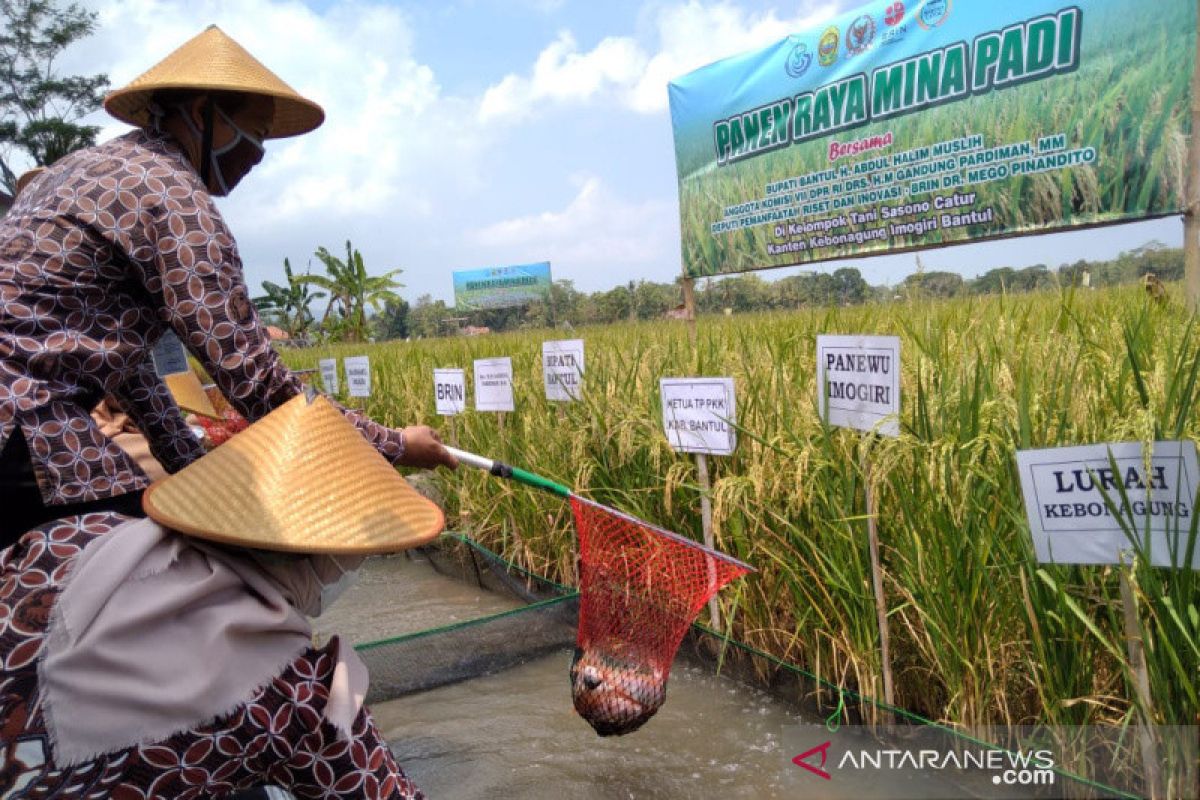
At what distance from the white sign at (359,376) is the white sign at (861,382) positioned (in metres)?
4.17

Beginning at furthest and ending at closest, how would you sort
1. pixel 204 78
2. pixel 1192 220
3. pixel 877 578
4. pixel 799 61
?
pixel 799 61, pixel 1192 220, pixel 877 578, pixel 204 78

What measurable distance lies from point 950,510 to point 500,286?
3855 cm

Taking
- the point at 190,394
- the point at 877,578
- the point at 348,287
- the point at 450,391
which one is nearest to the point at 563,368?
the point at 450,391

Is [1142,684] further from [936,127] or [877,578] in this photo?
[936,127]

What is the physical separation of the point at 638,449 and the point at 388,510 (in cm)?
186

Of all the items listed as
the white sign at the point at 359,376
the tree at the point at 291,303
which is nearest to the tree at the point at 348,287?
the tree at the point at 291,303

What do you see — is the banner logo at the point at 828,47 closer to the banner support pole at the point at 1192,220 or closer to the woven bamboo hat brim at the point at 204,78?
the banner support pole at the point at 1192,220

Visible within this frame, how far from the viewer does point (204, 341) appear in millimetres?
1299

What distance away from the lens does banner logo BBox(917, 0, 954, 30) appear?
4023mm

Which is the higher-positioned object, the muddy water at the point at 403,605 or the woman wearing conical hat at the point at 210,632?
the woman wearing conical hat at the point at 210,632

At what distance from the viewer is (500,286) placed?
39688 millimetres

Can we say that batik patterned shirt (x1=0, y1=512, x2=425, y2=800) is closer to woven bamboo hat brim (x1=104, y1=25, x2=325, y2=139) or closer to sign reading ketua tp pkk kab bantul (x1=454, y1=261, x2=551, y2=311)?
woven bamboo hat brim (x1=104, y1=25, x2=325, y2=139)

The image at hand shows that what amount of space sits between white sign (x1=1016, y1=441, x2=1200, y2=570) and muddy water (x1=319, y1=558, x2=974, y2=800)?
730 millimetres

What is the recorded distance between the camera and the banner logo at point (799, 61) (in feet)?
15.6
